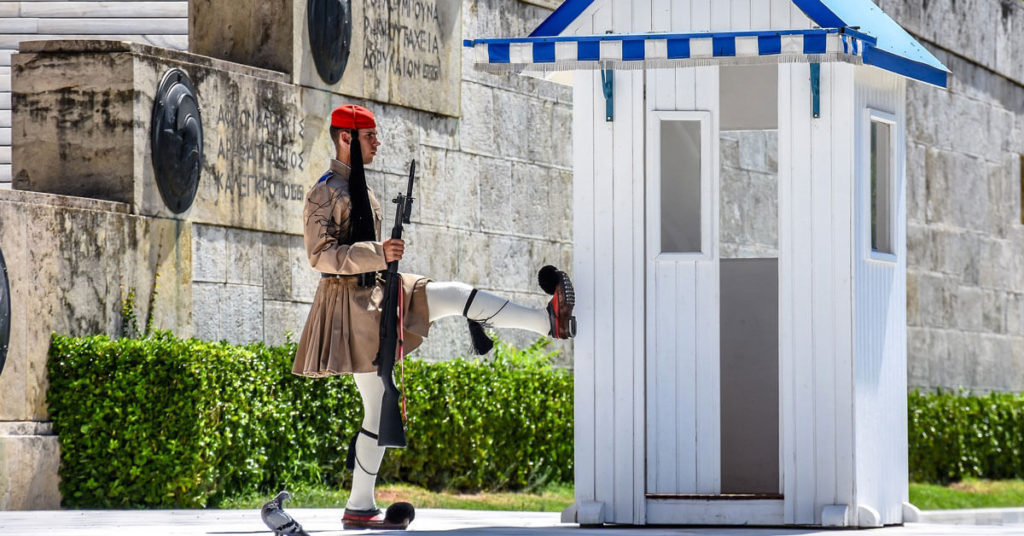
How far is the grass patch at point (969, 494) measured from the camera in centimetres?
1319

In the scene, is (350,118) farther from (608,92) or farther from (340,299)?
(608,92)

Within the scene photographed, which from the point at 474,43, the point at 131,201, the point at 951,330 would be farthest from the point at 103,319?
the point at 951,330

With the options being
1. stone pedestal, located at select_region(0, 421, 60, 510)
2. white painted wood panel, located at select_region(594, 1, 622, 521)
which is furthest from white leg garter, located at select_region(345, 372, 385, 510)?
stone pedestal, located at select_region(0, 421, 60, 510)

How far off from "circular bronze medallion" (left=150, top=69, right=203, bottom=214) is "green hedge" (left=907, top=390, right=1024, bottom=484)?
705cm

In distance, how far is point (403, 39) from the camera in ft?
40.7

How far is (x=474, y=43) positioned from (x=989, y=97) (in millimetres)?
11947

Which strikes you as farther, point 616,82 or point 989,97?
point 989,97

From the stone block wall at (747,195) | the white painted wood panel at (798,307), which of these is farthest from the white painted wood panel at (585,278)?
the stone block wall at (747,195)

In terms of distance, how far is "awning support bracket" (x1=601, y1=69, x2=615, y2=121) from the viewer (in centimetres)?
805

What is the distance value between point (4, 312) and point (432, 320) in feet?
9.13

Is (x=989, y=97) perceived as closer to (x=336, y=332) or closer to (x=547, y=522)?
(x=547, y=522)

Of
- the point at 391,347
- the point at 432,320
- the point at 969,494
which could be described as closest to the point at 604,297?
the point at 432,320

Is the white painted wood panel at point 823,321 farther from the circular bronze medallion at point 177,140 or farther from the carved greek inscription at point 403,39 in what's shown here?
the carved greek inscription at point 403,39

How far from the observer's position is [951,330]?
57.3ft
